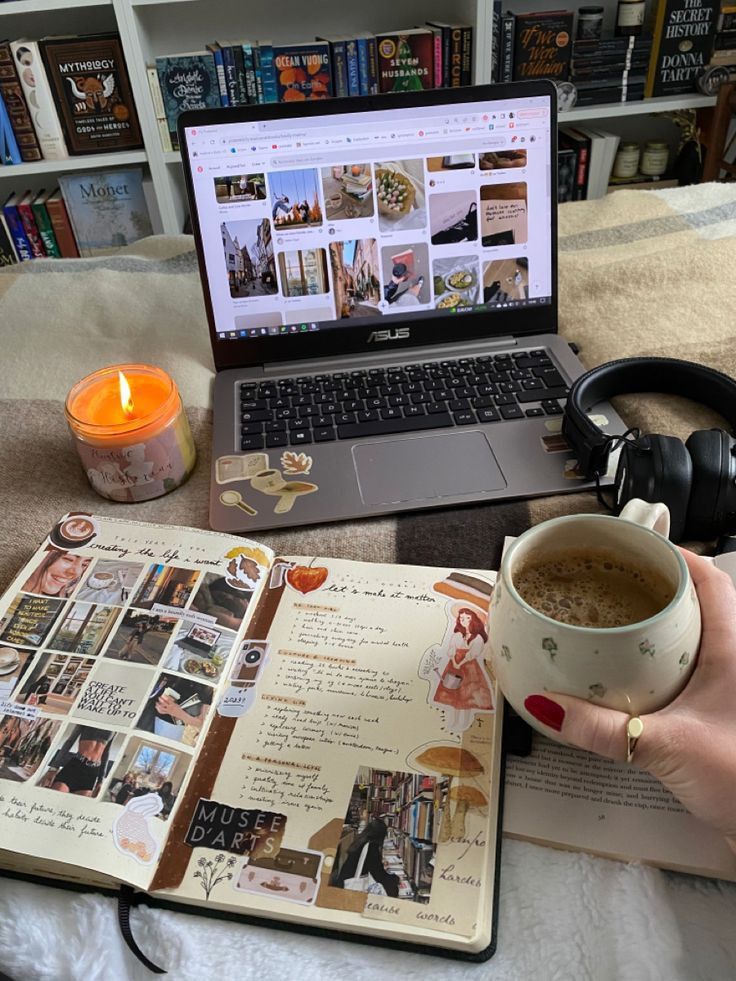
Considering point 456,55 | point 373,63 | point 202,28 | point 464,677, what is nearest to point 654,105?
point 456,55

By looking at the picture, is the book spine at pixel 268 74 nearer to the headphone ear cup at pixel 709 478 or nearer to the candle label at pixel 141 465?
the candle label at pixel 141 465

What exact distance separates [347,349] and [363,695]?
1.39 ft

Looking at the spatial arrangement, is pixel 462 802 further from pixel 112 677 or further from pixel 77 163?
pixel 77 163

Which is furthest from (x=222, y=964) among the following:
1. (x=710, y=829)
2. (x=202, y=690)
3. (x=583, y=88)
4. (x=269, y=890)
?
(x=583, y=88)

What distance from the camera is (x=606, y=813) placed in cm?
41

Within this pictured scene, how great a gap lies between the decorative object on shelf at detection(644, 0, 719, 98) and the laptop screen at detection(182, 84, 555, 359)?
1.49 metres

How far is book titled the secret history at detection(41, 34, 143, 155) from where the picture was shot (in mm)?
1681

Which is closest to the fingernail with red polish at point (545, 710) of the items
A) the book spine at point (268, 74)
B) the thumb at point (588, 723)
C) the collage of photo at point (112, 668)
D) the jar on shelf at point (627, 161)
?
the thumb at point (588, 723)

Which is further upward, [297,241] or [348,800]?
[297,241]

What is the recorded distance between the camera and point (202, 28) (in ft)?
6.34

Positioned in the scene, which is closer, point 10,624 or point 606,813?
point 606,813

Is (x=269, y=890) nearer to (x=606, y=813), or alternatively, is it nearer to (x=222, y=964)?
(x=222, y=964)

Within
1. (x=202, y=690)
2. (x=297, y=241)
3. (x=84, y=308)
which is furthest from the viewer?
(x=84, y=308)

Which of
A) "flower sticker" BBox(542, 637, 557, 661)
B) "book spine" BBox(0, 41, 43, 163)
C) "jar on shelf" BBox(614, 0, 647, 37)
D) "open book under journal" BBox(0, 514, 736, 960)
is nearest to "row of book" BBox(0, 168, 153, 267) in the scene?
"book spine" BBox(0, 41, 43, 163)
